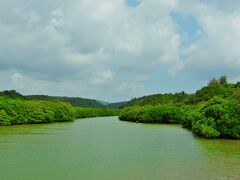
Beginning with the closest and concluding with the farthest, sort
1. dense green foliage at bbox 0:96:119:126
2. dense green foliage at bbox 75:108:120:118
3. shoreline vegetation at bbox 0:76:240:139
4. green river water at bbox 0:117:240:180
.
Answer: green river water at bbox 0:117:240:180 → shoreline vegetation at bbox 0:76:240:139 → dense green foliage at bbox 0:96:119:126 → dense green foliage at bbox 75:108:120:118

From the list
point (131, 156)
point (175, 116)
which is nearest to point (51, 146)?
point (131, 156)

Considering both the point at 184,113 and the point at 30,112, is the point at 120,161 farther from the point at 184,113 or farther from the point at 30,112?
the point at 30,112

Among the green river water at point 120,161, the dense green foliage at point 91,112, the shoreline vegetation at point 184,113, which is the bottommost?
the green river water at point 120,161

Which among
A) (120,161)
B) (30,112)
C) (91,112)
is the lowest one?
(120,161)

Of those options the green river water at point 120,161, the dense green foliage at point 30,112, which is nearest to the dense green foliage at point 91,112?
the dense green foliage at point 30,112

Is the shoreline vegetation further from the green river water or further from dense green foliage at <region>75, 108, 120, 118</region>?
the green river water

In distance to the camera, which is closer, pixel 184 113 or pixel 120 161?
pixel 120 161

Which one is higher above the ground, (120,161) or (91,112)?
(91,112)

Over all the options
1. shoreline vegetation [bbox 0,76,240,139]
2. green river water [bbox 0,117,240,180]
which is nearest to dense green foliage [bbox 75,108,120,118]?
shoreline vegetation [bbox 0,76,240,139]

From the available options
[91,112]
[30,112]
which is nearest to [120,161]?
[30,112]

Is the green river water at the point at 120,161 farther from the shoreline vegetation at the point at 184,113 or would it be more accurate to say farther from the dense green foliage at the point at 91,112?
the dense green foliage at the point at 91,112

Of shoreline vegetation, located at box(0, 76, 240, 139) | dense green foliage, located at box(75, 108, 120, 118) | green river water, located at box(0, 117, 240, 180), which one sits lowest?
green river water, located at box(0, 117, 240, 180)

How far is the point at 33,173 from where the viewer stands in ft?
66.0

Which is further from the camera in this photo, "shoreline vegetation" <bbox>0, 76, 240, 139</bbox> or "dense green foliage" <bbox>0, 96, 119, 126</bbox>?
"dense green foliage" <bbox>0, 96, 119, 126</bbox>
